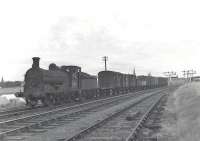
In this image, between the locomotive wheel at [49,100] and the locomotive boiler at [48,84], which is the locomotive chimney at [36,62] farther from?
the locomotive wheel at [49,100]

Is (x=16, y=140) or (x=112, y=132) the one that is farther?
(x=112, y=132)

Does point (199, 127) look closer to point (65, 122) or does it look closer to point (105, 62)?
point (65, 122)

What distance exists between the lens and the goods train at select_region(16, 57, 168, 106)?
26.5 meters

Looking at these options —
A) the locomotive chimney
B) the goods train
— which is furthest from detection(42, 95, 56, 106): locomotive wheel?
the locomotive chimney

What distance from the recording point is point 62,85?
30250 mm

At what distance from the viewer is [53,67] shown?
31.0 metres

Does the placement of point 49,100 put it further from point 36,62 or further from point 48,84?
point 36,62

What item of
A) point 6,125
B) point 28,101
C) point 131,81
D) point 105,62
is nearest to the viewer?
point 6,125

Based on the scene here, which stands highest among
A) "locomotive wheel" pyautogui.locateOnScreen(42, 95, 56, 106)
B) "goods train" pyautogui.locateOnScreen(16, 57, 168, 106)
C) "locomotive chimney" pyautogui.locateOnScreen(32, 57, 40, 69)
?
"locomotive chimney" pyautogui.locateOnScreen(32, 57, 40, 69)

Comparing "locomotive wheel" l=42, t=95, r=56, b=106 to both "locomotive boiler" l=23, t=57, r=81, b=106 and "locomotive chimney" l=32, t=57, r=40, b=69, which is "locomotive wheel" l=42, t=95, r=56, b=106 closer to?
"locomotive boiler" l=23, t=57, r=81, b=106

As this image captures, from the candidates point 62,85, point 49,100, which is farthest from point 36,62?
point 62,85

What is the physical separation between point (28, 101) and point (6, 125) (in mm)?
10845

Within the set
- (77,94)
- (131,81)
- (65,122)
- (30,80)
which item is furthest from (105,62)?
(65,122)

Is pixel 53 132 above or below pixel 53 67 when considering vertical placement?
below
